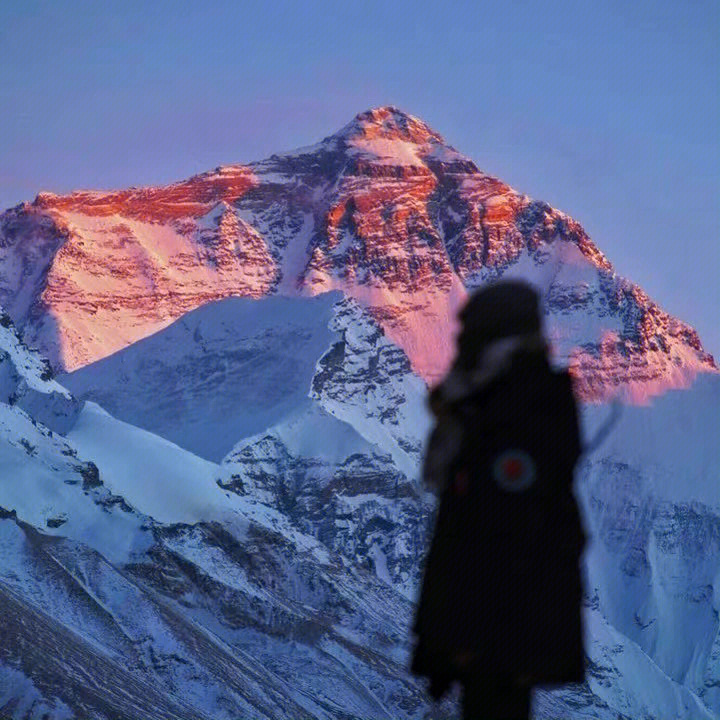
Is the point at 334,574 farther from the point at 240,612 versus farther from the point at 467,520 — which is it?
the point at 467,520

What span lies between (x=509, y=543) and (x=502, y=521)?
0.08m

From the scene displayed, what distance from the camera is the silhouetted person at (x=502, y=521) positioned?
273 inches

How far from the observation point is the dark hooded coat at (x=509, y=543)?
695 cm

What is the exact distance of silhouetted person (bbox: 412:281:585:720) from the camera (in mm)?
6934

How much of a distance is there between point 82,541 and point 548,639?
140 metres

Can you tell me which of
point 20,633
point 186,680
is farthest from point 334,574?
point 20,633

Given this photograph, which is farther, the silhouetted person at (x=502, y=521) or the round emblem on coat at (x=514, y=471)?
the round emblem on coat at (x=514, y=471)

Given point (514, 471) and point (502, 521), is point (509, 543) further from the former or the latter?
point (514, 471)

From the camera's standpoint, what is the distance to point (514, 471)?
7141mm

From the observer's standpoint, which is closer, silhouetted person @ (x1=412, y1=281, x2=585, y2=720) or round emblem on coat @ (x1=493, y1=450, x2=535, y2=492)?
silhouetted person @ (x1=412, y1=281, x2=585, y2=720)

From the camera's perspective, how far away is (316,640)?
488 feet

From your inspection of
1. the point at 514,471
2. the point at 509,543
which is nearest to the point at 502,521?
the point at 509,543

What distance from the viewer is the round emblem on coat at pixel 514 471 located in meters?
7.10

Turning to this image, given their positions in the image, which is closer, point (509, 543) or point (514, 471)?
point (509, 543)
